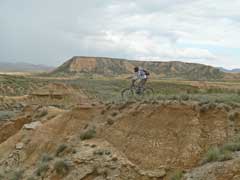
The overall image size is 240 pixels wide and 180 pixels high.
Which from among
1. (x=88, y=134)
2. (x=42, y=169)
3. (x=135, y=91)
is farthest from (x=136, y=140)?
(x=135, y=91)

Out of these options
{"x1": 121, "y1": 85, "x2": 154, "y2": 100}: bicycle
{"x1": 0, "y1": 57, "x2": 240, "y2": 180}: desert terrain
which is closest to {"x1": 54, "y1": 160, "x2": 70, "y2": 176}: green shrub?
{"x1": 0, "y1": 57, "x2": 240, "y2": 180}: desert terrain

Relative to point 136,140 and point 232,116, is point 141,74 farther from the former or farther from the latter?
point 232,116

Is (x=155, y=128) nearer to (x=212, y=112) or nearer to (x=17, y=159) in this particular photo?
(x=212, y=112)

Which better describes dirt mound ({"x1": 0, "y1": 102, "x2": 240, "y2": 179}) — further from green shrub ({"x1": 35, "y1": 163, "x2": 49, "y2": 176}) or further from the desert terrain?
green shrub ({"x1": 35, "y1": 163, "x2": 49, "y2": 176})

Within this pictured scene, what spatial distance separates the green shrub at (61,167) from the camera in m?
13.2

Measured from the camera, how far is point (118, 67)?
13275cm

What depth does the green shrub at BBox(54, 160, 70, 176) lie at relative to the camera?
13188 mm

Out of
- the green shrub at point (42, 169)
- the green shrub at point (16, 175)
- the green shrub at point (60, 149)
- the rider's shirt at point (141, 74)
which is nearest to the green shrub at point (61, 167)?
the green shrub at point (42, 169)

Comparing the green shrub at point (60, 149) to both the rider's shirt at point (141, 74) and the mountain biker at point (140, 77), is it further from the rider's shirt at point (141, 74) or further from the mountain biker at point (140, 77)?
the rider's shirt at point (141, 74)

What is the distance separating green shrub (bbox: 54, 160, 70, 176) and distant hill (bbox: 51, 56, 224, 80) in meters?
109

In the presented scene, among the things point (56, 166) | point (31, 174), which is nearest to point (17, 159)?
point (31, 174)

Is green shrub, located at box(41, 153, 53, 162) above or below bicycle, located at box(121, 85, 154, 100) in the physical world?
below

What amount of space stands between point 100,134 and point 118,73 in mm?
112517

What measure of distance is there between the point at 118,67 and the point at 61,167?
393 ft
